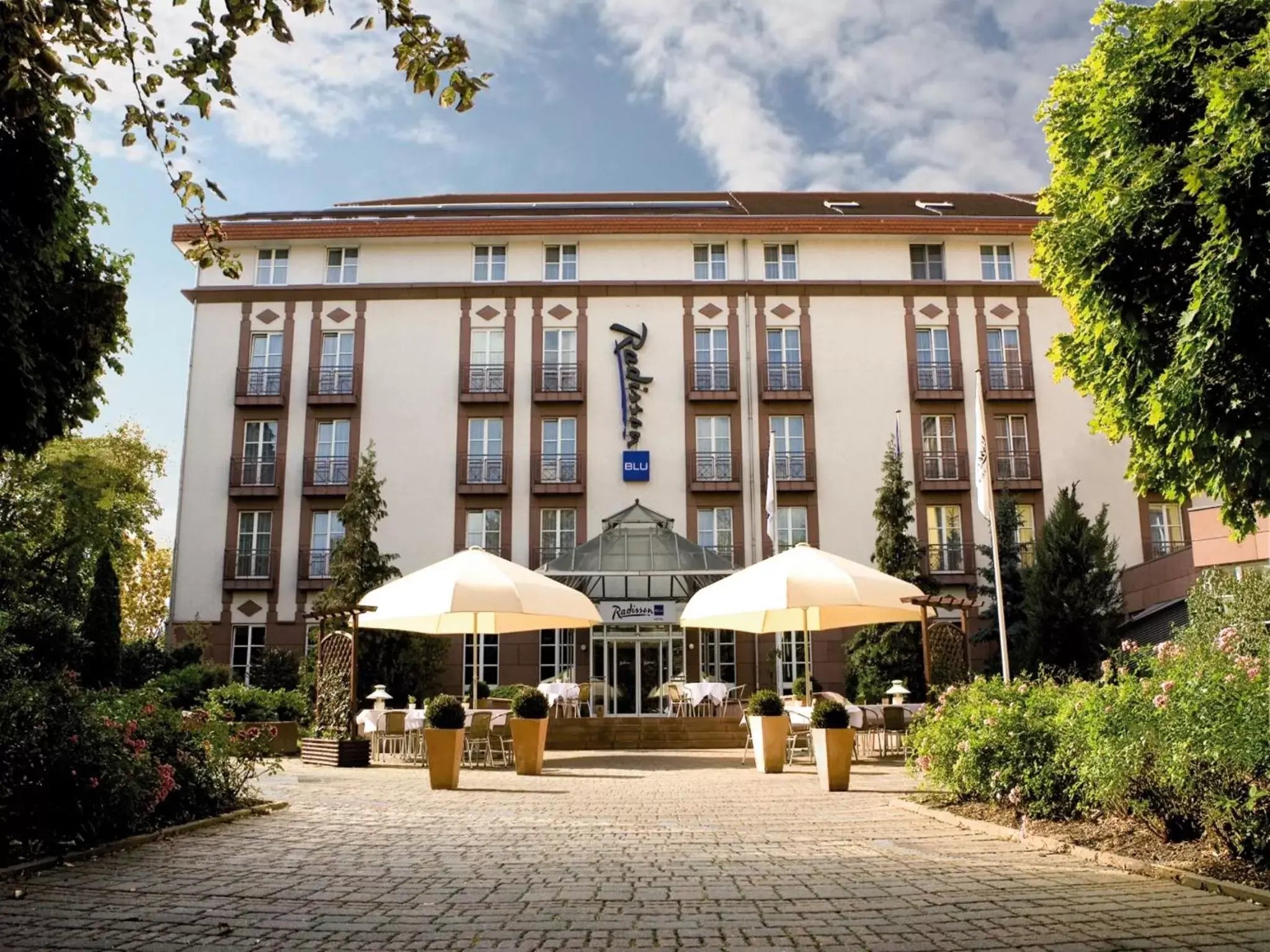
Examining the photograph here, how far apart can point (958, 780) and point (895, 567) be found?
18.5 meters

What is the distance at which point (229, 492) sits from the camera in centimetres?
3106

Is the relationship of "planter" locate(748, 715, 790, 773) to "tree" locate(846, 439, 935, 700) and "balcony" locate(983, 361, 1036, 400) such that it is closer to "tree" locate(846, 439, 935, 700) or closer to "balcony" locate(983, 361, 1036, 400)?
"tree" locate(846, 439, 935, 700)

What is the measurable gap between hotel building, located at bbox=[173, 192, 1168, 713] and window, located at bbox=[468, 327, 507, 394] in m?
0.09

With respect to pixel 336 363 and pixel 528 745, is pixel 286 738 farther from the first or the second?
pixel 336 363

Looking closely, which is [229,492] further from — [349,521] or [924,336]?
[924,336]

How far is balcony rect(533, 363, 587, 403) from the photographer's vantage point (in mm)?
31281

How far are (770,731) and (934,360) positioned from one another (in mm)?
20303

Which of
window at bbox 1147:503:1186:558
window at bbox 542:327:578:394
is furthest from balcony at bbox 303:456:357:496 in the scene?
window at bbox 1147:503:1186:558

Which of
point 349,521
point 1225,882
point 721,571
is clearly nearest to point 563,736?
point 721,571

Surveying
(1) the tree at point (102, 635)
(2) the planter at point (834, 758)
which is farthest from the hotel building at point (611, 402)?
(2) the planter at point (834, 758)

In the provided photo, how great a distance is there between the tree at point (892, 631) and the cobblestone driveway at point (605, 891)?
17386mm


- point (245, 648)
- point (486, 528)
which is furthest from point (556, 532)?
point (245, 648)

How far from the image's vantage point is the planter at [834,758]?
11.6 meters

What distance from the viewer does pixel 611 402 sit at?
31484mm
